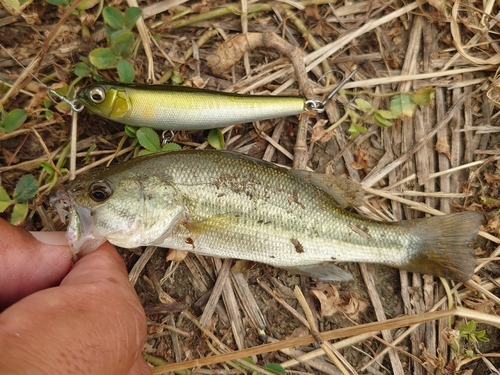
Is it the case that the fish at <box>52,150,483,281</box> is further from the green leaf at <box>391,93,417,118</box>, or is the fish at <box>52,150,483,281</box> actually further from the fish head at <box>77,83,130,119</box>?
the green leaf at <box>391,93,417,118</box>

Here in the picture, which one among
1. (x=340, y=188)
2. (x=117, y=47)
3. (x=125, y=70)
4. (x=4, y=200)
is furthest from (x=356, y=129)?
(x=4, y=200)

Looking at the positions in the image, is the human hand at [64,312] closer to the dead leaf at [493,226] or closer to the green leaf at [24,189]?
the green leaf at [24,189]

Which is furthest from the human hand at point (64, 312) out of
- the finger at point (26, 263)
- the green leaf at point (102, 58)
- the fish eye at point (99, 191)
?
the green leaf at point (102, 58)

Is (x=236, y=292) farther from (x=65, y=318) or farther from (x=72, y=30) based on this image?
(x=72, y=30)

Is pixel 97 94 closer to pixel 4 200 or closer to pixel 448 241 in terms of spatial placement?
pixel 4 200

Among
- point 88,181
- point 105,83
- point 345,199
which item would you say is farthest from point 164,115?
point 345,199
